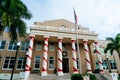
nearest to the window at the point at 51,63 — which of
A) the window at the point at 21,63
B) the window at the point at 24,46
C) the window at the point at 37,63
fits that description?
the window at the point at 37,63

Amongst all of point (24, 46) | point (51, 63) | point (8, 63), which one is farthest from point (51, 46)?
point (8, 63)

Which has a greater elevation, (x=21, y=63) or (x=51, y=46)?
(x=51, y=46)

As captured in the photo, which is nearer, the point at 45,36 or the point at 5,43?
the point at 45,36

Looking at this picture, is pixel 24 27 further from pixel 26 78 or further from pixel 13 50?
pixel 13 50

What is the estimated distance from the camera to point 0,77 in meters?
18.4

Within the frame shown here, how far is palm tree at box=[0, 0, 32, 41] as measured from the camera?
456 inches

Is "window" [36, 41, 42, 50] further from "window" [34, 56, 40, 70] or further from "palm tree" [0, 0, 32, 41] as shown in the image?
"palm tree" [0, 0, 32, 41]

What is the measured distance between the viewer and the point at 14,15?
12.5m

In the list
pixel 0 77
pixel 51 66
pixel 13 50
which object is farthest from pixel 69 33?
pixel 0 77

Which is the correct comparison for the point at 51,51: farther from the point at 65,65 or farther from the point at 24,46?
the point at 24,46

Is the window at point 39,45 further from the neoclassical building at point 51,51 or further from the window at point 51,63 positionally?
the window at point 51,63

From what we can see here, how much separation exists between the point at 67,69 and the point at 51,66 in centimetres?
318

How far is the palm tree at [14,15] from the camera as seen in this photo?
1158 centimetres

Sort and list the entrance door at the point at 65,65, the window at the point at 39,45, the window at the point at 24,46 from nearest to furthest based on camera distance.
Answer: the window at the point at 24,46
the window at the point at 39,45
the entrance door at the point at 65,65
